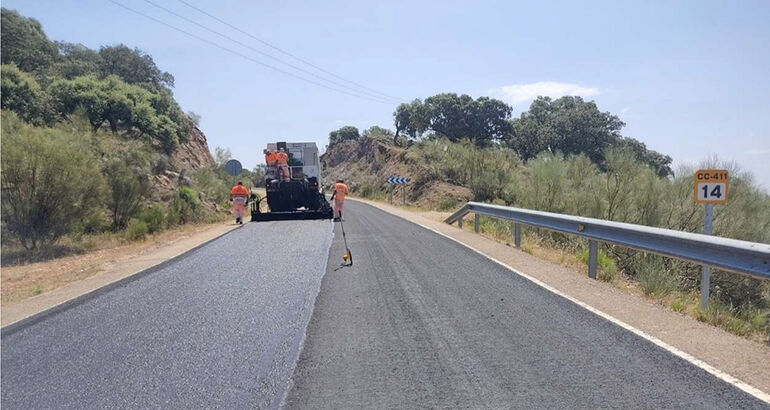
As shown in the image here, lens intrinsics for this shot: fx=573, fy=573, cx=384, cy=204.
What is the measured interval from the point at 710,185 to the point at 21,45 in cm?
4083

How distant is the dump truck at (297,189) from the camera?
2641cm

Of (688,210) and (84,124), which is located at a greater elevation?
(84,124)

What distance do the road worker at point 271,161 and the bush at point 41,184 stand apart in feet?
32.1

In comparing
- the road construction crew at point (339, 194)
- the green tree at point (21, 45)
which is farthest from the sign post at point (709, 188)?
the green tree at point (21, 45)

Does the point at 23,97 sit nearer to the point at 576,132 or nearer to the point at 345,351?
the point at 345,351

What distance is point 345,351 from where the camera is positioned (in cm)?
574

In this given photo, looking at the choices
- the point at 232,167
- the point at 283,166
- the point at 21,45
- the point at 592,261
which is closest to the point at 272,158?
the point at 283,166

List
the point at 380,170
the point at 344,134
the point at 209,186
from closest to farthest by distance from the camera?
the point at 209,186, the point at 380,170, the point at 344,134

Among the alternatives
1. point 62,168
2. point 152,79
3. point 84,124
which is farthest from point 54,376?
point 152,79

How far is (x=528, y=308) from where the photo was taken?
24.3 feet

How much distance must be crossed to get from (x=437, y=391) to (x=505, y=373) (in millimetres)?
729

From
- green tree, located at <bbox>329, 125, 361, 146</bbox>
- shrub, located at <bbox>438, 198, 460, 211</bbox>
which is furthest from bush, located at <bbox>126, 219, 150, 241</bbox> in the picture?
green tree, located at <bbox>329, 125, 361, 146</bbox>

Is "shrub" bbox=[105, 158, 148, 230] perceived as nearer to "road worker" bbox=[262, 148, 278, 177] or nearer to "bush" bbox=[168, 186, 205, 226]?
"bush" bbox=[168, 186, 205, 226]

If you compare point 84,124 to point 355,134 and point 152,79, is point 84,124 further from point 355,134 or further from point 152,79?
point 355,134
